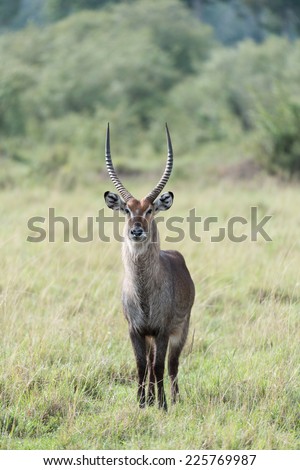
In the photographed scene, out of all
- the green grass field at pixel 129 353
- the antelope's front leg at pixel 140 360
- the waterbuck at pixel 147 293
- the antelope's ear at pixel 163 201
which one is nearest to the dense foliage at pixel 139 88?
the green grass field at pixel 129 353

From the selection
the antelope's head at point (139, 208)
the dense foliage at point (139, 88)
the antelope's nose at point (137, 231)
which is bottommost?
the antelope's nose at point (137, 231)

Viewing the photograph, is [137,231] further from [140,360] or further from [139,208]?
[140,360]

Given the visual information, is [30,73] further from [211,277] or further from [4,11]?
[211,277]

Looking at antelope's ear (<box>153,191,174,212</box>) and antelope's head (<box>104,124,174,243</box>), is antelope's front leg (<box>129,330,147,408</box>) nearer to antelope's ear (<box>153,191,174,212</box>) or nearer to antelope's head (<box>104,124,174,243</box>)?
antelope's head (<box>104,124,174,243</box>)

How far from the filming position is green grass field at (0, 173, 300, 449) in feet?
14.1

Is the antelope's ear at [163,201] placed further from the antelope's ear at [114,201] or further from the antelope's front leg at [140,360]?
the antelope's front leg at [140,360]

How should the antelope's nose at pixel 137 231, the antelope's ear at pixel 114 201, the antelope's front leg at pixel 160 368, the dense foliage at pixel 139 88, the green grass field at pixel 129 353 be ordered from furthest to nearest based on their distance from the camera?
the dense foliage at pixel 139 88 → the antelope's ear at pixel 114 201 → the antelope's front leg at pixel 160 368 → the antelope's nose at pixel 137 231 → the green grass field at pixel 129 353

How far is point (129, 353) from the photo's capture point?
18.2ft

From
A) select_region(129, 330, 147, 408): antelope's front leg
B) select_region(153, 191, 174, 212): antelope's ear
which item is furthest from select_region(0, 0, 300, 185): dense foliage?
select_region(129, 330, 147, 408): antelope's front leg

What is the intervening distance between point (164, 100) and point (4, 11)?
68.7ft

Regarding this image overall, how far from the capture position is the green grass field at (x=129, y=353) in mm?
4301

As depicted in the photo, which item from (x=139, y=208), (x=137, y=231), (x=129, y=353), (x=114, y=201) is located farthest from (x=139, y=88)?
(x=137, y=231)

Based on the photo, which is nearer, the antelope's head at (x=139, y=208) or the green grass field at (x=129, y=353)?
the green grass field at (x=129, y=353)

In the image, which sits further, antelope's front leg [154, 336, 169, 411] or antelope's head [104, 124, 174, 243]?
antelope's front leg [154, 336, 169, 411]
